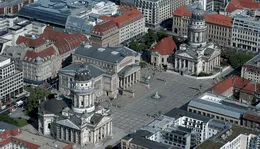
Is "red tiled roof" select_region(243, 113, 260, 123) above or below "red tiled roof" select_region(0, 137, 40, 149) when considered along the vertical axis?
above

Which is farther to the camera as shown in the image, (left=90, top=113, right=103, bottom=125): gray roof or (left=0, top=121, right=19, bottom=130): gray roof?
(left=90, top=113, right=103, bottom=125): gray roof

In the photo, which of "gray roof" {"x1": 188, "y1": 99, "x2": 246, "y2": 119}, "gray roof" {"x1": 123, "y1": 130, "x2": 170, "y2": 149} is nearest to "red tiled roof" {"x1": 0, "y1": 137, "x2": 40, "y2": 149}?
"gray roof" {"x1": 123, "y1": 130, "x2": 170, "y2": 149}

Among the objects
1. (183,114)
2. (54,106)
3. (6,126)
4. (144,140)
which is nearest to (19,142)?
(6,126)

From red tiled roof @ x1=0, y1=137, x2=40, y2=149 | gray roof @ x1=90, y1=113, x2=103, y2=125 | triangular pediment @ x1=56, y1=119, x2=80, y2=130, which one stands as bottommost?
red tiled roof @ x1=0, y1=137, x2=40, y2=149

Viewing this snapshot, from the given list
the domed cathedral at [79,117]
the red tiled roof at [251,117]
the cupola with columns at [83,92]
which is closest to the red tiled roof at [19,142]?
the domed cathedral at [79,117]

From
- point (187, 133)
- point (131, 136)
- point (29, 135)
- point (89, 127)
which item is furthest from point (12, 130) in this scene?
point (187, 133)

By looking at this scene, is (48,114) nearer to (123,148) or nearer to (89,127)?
(89,127)

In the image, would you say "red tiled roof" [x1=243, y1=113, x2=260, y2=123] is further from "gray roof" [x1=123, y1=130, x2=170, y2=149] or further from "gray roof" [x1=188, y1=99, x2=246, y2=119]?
"gray roof" [x1=123, y1=130, x2=170, y2=149]
